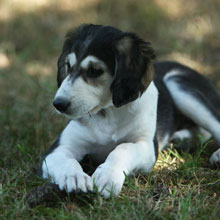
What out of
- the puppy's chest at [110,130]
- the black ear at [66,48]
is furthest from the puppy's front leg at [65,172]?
the black ear at [66,48]

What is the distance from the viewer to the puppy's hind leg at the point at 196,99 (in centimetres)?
495

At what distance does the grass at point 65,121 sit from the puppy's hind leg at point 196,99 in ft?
0.93

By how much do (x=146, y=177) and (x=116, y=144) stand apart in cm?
45

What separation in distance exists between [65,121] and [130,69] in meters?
2.22

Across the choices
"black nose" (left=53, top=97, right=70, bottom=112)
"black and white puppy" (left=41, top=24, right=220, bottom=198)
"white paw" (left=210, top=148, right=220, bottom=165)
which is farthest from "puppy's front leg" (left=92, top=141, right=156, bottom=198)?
"white paw" (left=210, top=148, right=220, bottom=165)

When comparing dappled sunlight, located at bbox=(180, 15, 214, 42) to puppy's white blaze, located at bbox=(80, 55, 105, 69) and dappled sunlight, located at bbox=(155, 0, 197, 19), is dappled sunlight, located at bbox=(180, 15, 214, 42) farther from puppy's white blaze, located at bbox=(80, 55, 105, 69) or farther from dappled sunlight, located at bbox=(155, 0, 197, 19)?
puppy's white blaze, located at bbox=(80, 55, 105, 69)

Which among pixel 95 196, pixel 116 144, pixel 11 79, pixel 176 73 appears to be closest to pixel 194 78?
pixel 176 73

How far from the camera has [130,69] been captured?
3.68 m

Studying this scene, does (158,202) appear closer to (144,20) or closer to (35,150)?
(35,150)

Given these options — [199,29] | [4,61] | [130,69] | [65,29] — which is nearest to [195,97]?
[130,69]

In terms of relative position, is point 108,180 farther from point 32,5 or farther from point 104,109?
point 32,5

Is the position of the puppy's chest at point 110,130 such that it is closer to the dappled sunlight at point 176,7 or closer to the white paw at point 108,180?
the white paw at point 108,180

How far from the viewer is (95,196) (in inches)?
130

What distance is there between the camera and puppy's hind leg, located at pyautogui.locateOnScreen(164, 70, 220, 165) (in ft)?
16.3
